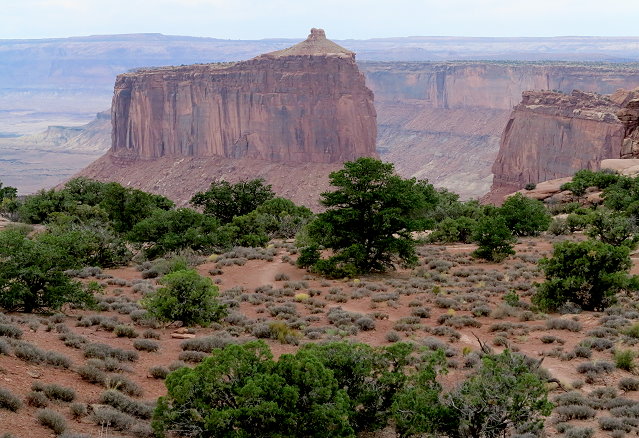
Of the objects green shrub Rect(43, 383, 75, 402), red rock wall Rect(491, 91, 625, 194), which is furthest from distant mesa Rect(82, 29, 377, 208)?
green shrub Rect(43, 383, 75, 402)

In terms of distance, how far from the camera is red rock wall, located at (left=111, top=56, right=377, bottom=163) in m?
99.6

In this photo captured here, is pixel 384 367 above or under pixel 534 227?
above

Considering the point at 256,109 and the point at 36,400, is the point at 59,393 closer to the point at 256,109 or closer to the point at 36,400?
the point at 36,400

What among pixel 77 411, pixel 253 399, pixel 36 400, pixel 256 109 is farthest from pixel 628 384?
pixel 256 109

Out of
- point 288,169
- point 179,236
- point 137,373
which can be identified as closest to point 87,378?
point 137,373

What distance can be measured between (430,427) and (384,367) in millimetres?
1374

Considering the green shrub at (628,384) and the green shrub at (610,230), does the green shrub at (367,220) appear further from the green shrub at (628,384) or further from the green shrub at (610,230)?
the green shrub at (628,384)

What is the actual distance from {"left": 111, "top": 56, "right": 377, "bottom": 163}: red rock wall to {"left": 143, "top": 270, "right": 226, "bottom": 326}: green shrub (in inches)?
3182

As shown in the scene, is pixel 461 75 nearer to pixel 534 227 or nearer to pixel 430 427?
pixel 534 227

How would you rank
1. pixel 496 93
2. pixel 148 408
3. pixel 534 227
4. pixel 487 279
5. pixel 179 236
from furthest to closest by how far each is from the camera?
1. pixel 496 93
2. pixel 534 227
3. pixel 179 236
4. pixel 487 279
5. pixel 148 408

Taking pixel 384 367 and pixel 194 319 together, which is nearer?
pixel 384 367

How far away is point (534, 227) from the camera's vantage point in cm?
3391

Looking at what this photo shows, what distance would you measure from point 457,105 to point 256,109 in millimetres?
61398

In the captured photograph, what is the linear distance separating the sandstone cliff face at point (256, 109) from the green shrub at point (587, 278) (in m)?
78.4
